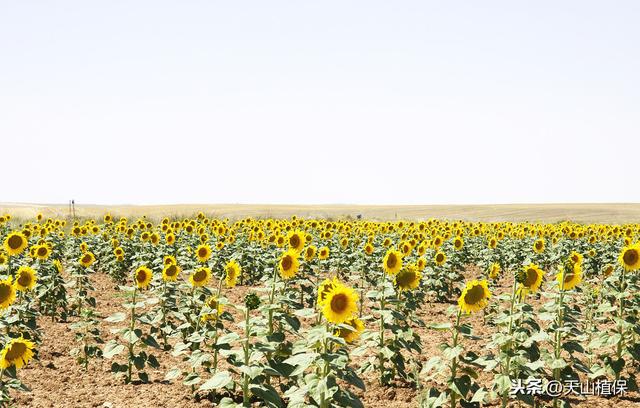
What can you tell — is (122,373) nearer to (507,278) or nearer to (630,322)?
(630,322)

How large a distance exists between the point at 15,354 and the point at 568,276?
22.1 feet

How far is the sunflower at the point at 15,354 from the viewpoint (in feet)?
19.0

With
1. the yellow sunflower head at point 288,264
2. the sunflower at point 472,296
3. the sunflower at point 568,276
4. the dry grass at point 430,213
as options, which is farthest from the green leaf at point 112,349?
the dry grass at point 430,213

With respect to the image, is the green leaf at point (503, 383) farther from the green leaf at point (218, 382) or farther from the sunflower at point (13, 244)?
the sunflower at point (13, 244)

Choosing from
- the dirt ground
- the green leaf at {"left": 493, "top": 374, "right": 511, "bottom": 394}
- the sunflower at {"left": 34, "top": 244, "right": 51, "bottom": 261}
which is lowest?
the dirt ground

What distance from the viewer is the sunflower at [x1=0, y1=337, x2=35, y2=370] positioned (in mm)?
5793

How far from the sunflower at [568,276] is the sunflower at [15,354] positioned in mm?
6253

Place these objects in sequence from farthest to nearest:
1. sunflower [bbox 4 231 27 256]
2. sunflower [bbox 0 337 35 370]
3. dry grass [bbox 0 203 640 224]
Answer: dry grass [bbox 0 203 640 224] → sunflower [bbox 4 231 27 256] → sunflower [bbox 0 337 35 370]

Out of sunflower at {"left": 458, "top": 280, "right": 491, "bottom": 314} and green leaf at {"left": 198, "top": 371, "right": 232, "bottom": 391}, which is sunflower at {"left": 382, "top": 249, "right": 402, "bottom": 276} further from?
green leaf at {"left": 198, "top": 371, "right": 232, "bottom": 391}

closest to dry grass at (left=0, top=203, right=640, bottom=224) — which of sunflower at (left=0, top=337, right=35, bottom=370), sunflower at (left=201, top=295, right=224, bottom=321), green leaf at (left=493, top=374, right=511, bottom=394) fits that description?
sunflower at (left=201, top=295, right=224, bottom=321)

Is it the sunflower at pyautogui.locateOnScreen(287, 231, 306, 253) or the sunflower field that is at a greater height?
the sunflower at pyautogui.locateOnScreen(287, 231, 306, 253)

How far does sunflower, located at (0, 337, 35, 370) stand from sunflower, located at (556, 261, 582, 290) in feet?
20.5

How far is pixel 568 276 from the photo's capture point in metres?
7.57

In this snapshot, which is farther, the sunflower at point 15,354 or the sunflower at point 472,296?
the sunflower at point 472,296
